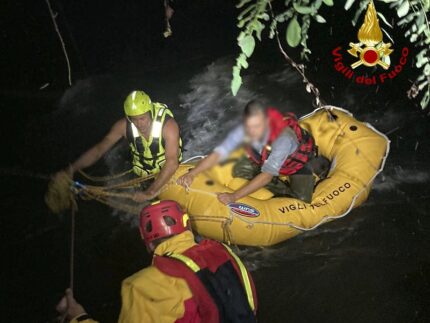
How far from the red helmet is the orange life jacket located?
132 cm

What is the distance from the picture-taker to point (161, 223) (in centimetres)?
287

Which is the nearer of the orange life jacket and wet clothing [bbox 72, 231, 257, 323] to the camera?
wet clothing [bbox 72, 231, 257, 323]

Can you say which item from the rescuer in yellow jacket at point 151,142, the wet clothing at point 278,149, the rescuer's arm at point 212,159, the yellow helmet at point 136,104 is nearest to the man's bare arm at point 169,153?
the rescuer in yellow jacket at point 151,142

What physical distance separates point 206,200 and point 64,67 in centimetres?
613

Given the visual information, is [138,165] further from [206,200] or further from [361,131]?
[361,131]

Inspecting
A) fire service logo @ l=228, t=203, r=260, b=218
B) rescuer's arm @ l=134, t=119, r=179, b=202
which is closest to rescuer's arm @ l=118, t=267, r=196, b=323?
fire service logo @ l=228, t=203, r=260, b=218

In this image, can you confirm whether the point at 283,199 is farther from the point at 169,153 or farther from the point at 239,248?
the point at 169,153

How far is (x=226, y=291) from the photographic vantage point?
2.42 m

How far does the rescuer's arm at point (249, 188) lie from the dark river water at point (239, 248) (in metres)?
0.87

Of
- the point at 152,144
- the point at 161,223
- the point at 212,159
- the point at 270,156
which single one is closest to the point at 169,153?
the point at 152,144

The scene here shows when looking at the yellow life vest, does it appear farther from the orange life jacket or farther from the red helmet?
the red helmet

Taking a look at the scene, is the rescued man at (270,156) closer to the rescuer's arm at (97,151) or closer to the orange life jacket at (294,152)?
the orange life jacket at (294,152)

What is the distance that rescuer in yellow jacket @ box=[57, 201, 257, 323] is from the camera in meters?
2.31

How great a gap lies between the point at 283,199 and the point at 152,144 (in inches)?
61.0
